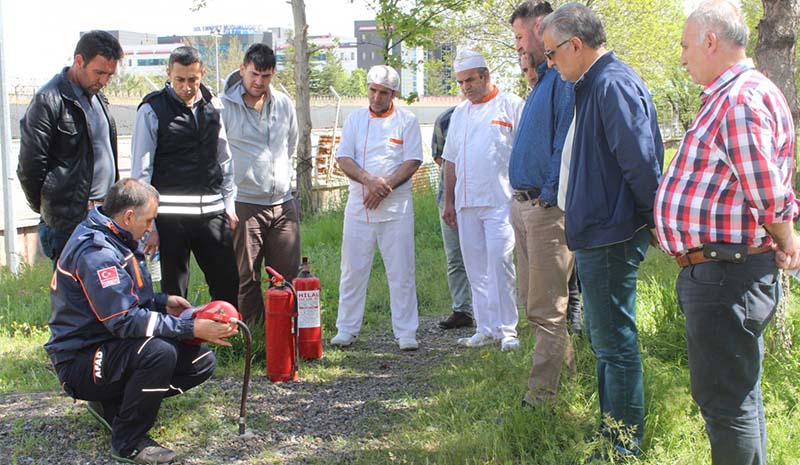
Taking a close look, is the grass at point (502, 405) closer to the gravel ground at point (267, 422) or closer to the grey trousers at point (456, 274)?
the gravel ground at point (267, 422)

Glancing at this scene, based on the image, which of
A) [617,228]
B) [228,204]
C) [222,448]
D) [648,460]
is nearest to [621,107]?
[617,228]

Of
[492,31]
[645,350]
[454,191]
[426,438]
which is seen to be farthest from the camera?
[492,31]

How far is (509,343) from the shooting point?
19.3 ft

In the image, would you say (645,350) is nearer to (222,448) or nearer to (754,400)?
(754,400)

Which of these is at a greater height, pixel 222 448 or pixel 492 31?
pixel 492 31

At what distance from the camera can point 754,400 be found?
3.05 metres

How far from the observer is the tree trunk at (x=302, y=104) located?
36.6ft

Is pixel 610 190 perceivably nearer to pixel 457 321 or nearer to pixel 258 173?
pixel 258 173

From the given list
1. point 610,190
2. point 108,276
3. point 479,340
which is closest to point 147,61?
point 479,340

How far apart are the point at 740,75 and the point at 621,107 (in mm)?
564

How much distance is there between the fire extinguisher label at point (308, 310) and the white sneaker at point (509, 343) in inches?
54.1

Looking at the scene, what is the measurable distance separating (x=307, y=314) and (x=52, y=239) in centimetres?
180

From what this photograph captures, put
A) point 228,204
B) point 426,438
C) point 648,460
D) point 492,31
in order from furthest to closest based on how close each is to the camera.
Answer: point 492,31
point 228,204
point 426,438
point 648,460

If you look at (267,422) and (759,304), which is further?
(267,422)
